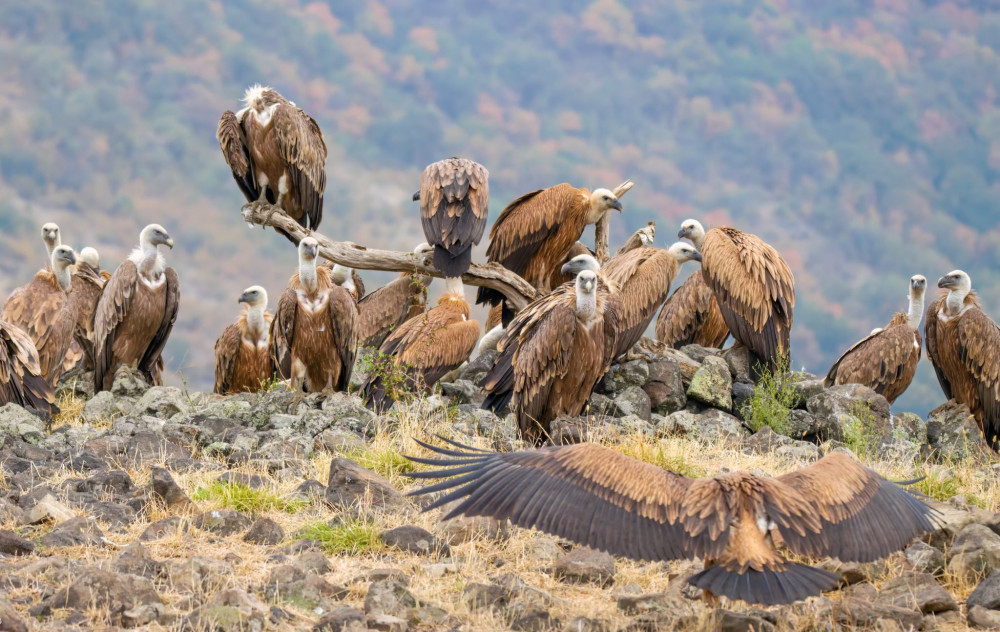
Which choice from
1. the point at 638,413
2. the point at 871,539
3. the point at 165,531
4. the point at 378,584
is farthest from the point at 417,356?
the point at 871,539

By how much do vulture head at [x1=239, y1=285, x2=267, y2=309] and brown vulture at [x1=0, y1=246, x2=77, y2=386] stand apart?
1.68 metres

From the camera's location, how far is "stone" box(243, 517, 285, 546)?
5715 mm

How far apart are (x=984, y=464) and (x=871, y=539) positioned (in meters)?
4.37

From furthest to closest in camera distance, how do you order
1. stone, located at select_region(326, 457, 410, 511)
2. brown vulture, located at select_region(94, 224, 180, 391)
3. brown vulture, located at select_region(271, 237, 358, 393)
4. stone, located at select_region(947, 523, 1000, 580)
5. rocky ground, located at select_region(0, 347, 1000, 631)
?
brown vulture, located at select_region(94, 224, 180, 391)
brown vulture, located at select_region(271, 237, 358, 393)
stone, located at select_region(326, 457, 410, 511)
stone, located at select_region(947, 523, 1000, 580)
rocky ground, located at select_region(0, 347, 1000, 631)

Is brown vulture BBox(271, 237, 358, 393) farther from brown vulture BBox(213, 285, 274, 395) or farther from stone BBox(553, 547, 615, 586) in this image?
stone BBox(553, 547, 615, 586)

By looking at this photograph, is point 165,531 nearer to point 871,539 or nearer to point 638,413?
point 871,539

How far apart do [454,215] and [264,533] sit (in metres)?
4.99

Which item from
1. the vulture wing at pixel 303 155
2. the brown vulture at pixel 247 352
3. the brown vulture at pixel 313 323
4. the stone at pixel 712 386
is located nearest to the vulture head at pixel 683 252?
the stone at pixel 712 386

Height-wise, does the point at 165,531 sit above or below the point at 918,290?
below

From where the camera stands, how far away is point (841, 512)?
4.67m

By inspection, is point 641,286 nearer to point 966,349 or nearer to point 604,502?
point 966,349

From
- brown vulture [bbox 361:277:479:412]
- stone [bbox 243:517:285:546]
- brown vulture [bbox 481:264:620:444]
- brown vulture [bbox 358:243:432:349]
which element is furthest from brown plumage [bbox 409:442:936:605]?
brown vulture [bbox 358:243:432:349]

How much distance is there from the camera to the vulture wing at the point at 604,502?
448cm

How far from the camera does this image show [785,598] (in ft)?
13.3
